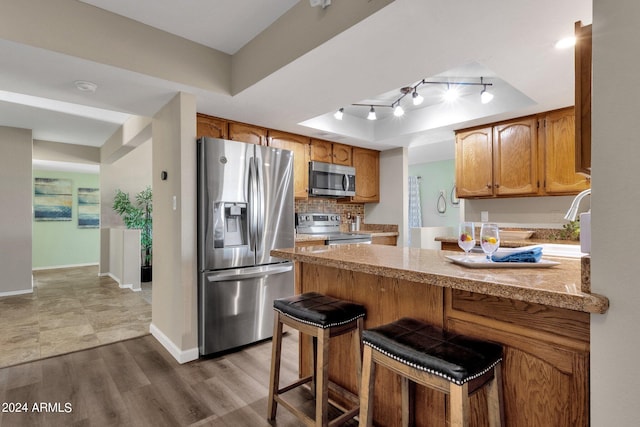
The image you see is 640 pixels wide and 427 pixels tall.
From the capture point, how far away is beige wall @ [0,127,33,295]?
454 cm

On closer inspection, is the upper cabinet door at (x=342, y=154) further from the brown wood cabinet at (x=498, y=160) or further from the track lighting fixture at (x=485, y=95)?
the track lighting fixture at (x=485, y=95)

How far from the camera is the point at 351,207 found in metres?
5.19

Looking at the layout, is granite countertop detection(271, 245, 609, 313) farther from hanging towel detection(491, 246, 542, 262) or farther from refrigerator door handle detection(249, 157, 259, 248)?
refrigerator door handle detection(249, 157, 259, 248)

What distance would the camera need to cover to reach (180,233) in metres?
2.64

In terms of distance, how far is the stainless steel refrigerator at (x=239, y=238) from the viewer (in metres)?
2.67

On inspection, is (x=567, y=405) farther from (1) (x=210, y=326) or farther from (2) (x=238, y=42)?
(2) (x=238, y=42)

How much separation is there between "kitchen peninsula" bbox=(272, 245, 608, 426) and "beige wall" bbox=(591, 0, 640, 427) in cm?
7

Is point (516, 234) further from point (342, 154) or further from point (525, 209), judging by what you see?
point (342, 154)

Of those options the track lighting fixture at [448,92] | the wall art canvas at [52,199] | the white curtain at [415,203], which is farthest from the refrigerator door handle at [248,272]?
the wall art canvas at [52,199]

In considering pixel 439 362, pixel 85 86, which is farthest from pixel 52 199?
pixel 439 362

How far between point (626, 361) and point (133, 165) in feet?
24.1

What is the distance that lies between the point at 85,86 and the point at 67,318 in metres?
2.69

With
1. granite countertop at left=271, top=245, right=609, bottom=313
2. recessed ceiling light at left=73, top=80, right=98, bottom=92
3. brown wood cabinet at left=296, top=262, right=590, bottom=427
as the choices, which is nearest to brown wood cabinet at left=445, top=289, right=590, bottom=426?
brown wood cabinet at left=296, top=262, right=590, bottom=427

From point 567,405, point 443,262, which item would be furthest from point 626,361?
point 443,262
